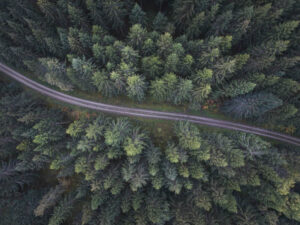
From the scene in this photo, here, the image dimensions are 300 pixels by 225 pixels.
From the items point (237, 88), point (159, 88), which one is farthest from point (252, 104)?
point (159, 88)

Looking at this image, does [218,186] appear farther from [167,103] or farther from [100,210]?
[100,210]

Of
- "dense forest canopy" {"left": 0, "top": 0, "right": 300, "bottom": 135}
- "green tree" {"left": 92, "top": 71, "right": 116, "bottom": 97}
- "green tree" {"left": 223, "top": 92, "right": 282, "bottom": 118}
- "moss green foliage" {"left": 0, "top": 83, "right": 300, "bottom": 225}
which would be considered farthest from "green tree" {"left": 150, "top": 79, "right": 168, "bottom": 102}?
"green tree" {"left": 223, "top": 92, "right": 282, "bottom": 118}

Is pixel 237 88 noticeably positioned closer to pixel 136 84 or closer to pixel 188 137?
pixel 188 137

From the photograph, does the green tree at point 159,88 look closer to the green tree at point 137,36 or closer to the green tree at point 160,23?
the green tree at point 137,36

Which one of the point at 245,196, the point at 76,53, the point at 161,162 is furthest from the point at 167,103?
the point at 245,196

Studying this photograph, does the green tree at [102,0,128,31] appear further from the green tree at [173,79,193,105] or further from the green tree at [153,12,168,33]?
the green tree at [173,79,193,105]

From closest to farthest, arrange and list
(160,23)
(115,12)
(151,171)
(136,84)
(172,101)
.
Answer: (151,171), (136,84), (115,12), (160,23), (172,101)

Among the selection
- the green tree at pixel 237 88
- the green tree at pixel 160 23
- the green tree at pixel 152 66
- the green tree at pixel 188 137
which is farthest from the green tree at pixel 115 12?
the green tree at pixel 237 88
